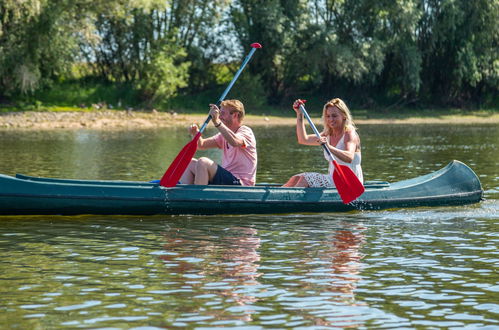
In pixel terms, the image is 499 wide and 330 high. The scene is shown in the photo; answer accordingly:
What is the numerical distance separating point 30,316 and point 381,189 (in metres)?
6.01

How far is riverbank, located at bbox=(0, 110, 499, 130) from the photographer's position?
3023 cm

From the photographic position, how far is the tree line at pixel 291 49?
34.7 meters

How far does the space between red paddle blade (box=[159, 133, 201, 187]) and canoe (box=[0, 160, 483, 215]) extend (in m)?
0.08

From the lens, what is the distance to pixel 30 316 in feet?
19.3

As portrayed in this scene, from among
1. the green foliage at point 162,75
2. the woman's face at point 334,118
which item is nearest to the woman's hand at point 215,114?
the woman's face at point 334,118

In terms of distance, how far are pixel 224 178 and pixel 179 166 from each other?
55 centimetres

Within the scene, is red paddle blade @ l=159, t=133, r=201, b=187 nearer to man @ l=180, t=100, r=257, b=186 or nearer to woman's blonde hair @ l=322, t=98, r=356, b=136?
man @ l=180, t=100, r=257, b=186

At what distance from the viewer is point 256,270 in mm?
7316

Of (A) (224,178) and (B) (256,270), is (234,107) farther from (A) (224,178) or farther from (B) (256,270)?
(B) (256,270)

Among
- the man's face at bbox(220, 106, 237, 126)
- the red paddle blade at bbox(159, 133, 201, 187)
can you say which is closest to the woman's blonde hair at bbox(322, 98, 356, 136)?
the man's face at bbox(220, 106, 237, 126)

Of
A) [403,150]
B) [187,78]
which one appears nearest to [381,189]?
[403,150]

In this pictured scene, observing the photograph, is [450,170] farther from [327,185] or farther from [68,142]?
[68,142]

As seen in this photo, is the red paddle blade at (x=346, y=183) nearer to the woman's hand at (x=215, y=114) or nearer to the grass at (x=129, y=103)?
the woman's hand at (x=215, y=114)

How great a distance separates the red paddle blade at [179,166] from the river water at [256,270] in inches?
17.4
